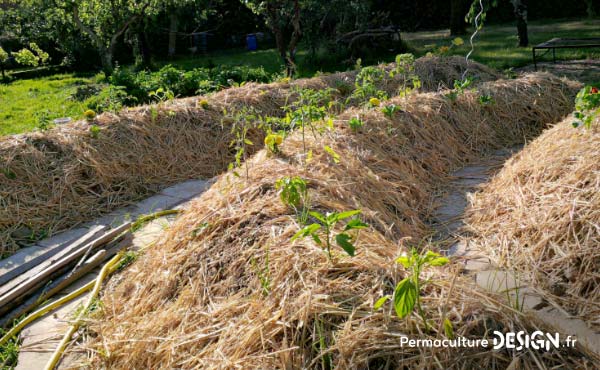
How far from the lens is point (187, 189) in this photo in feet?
16.1

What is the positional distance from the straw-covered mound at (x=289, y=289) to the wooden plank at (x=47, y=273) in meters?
0.42

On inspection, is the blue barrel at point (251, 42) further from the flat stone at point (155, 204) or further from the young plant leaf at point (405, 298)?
the young plant leaf at point (405, 298)

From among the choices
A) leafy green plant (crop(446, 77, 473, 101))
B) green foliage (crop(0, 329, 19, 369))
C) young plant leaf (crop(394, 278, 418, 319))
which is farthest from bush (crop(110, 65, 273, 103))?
→ young plant leaf (crop(394, 278, 418, 319))

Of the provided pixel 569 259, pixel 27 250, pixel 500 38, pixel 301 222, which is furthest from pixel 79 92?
pixel 500 38

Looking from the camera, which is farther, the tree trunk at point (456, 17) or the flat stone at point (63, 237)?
the tree trunk at point (456, 17)

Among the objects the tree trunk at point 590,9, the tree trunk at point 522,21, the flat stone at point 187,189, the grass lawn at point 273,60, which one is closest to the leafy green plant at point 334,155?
the flat stone at point 187,189

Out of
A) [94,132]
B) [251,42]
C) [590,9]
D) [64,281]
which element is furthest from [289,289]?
[590,9]

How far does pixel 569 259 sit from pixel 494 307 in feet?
3.16

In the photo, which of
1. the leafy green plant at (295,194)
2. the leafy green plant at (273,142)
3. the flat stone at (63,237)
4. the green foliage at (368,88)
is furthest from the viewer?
the green foliage at (368,88)

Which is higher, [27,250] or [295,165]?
[295,165]

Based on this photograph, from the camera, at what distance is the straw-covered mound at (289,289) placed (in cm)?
200

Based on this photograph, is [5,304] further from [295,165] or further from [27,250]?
[295,165]

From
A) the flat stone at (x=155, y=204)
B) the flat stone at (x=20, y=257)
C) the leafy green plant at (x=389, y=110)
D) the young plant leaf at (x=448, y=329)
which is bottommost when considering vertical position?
the flat stone at (x=20, y=257)

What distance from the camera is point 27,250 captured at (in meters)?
3.83
